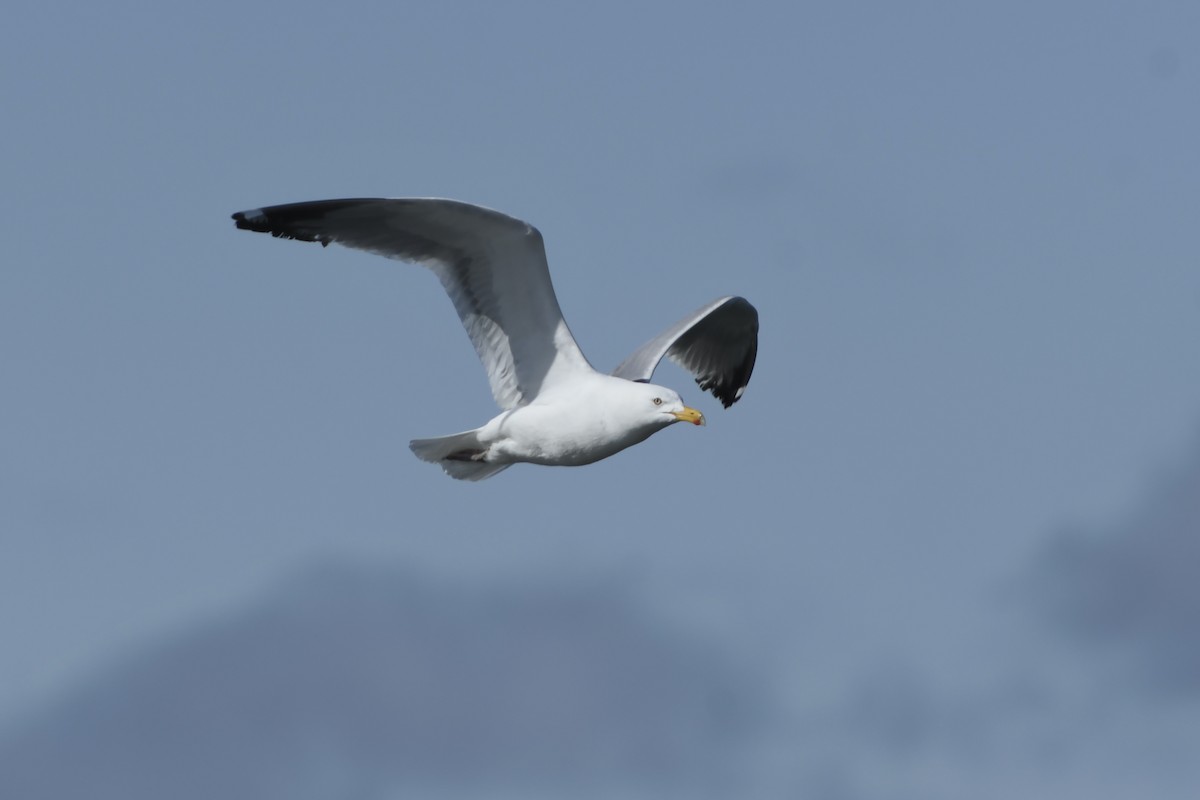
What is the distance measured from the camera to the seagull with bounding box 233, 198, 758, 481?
1672 centimetres

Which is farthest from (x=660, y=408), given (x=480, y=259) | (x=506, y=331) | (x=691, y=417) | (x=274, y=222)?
(x=274, y=222)

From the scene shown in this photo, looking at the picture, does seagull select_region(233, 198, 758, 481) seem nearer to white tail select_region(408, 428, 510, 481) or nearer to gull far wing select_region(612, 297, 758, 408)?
white tail select_region(408, 428, 510, 481)

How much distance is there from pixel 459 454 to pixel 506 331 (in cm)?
143

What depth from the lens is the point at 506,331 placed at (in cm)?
1781

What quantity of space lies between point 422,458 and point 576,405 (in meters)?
2.08

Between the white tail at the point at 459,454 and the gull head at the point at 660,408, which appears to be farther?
the white tail at the point at 459,454

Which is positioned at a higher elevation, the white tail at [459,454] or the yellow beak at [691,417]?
the yellow beak at [691,417]

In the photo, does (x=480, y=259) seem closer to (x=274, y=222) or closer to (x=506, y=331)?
(x=506, y=331)

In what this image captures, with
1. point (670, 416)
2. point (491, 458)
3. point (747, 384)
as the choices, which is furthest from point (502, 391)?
point (747, 384)

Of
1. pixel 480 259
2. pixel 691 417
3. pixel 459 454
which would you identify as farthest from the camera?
pixel 459 454

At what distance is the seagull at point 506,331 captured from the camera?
1672 cm

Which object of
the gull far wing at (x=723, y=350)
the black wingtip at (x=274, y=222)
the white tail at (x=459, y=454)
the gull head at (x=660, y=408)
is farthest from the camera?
the gull far wing at (x=723, y=350)

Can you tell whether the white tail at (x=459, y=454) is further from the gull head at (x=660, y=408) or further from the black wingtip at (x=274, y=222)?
the black wingtip at (x=274, y=222)

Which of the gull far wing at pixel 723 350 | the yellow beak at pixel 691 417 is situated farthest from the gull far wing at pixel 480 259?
the gull far wing at pixel 723 350
